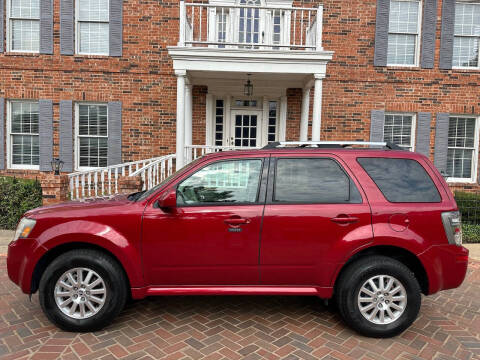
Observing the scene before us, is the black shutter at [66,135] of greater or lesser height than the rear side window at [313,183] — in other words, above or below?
above

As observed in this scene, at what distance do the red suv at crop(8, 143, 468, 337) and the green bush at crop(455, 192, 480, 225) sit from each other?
19.5 ft

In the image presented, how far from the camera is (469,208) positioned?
8.07 metres

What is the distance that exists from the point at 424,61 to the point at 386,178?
7.62 metres

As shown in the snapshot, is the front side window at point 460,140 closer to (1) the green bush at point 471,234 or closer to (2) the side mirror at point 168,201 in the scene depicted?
(1) the green bush at point 471,234

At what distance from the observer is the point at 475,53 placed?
932cm

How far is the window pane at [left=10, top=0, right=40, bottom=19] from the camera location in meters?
8.98

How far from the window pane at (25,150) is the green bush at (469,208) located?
11399 millimetres

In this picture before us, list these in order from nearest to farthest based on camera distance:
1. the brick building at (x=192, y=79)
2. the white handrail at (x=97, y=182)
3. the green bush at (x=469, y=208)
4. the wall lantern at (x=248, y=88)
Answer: the white handrail at (x=97, y=182), the green bush at (x=469, y=208), the wall lantern at (x=248, y=88), the brick building at (x=192, y=79)

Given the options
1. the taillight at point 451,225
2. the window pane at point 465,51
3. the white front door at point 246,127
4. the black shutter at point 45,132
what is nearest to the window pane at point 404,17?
the window pane at point 465,51

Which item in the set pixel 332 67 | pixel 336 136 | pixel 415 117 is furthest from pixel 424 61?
pixel 336 136

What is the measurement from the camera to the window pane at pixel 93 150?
920cm

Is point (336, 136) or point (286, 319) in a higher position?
point (336, 136)

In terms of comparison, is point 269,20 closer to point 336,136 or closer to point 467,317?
point 336,136

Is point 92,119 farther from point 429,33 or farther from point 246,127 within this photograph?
point 429,33
